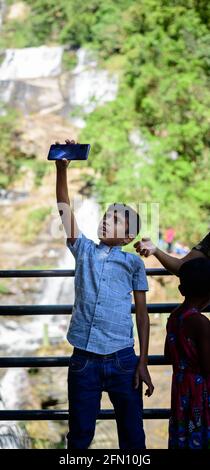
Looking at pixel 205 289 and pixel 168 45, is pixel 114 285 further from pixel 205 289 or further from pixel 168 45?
pixel 168 45

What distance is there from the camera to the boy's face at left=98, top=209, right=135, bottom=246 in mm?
2420

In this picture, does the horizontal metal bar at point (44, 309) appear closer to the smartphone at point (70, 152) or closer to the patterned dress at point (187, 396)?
the patterned dress at point (187, 396)

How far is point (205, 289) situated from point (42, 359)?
747 millimetres

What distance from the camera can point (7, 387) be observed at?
10500 mm

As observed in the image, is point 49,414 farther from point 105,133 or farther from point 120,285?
point 105,133

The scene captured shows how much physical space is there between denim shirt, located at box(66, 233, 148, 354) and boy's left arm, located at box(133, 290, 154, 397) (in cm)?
3

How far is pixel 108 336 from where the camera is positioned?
7.61 feet

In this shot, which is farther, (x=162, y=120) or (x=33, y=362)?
(x=162, y=120)

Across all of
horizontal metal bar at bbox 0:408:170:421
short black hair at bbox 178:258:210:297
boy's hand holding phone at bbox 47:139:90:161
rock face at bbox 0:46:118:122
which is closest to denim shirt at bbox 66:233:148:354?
short black hair at bbox 178:258:210:297

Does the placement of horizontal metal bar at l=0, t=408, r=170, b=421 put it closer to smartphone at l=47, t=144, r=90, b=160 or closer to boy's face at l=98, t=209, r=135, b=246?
boy's face at l=98, t=209, r=135, b=246

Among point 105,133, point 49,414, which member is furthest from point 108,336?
point 105,133

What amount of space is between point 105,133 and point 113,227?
1319 centimetres
